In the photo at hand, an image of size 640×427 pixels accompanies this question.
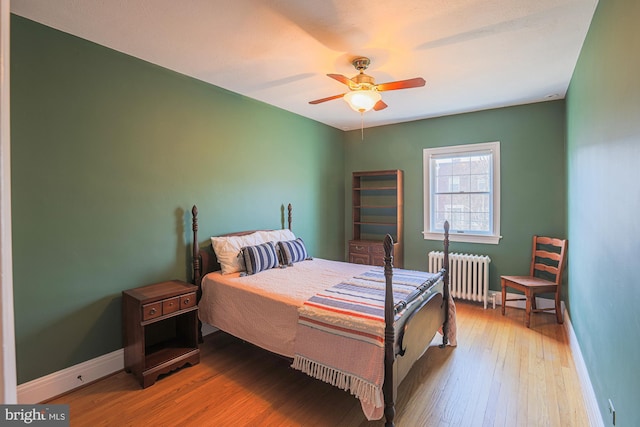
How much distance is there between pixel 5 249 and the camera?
1.62ft

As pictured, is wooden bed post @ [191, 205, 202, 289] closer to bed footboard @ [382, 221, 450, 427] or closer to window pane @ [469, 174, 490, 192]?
bed footboard @ [382, 221, 450, 427]

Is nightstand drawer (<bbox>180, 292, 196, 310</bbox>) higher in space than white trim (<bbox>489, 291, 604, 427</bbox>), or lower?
higher

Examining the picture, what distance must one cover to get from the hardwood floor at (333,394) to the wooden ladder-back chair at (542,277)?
59 cm

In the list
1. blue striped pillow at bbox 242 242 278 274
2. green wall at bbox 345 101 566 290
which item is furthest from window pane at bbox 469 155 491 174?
blue striped pillow at bbox 242 242 278 274

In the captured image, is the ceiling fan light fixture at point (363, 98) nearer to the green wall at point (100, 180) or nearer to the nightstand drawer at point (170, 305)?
the green wall at point (100, 180)

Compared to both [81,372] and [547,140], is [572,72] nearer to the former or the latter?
[547,140]

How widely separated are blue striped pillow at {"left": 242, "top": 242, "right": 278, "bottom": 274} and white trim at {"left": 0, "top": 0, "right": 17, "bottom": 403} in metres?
2.77

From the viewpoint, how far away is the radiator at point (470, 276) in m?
4.21

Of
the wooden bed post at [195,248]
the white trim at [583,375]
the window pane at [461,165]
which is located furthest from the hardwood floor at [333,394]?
the window pane at [461,165]

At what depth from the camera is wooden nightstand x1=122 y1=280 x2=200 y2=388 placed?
99.0 inches

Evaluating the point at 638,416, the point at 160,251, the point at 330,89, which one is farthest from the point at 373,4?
the point at 160,251

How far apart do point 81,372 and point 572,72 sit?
5110 millimetres

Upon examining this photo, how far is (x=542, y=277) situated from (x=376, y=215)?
2432mm

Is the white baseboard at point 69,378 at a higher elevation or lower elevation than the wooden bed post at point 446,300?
lower
